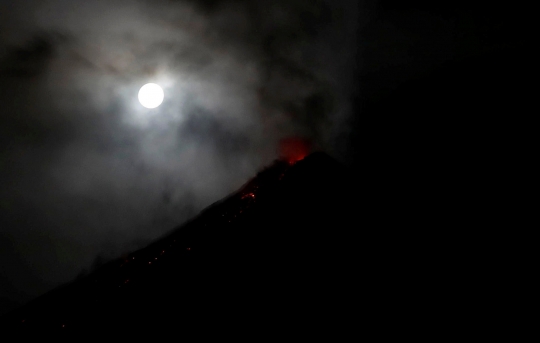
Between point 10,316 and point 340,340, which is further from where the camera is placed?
point 10,316

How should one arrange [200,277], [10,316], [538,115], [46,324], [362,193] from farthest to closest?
1. [538,115]
2. [10,316]
3. [362,193]
4. [46,324]
5. [200,277]

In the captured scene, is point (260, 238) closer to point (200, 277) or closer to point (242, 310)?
point (200, 277)

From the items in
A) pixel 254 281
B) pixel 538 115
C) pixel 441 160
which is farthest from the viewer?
pixel 441 160

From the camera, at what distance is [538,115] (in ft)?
55.2

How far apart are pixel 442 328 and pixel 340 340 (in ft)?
8.82

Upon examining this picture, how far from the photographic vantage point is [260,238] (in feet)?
36.7

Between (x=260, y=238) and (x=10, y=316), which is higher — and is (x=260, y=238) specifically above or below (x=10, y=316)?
below

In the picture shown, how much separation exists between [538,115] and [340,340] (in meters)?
19.0

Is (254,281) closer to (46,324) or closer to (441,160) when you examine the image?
(46,324)

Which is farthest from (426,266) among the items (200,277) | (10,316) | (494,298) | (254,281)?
(10,316)

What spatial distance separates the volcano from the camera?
793 cm

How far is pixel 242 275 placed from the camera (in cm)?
935

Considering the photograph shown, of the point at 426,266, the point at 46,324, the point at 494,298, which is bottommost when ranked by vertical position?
the point at 494,298

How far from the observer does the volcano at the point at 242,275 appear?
26.0 ft
